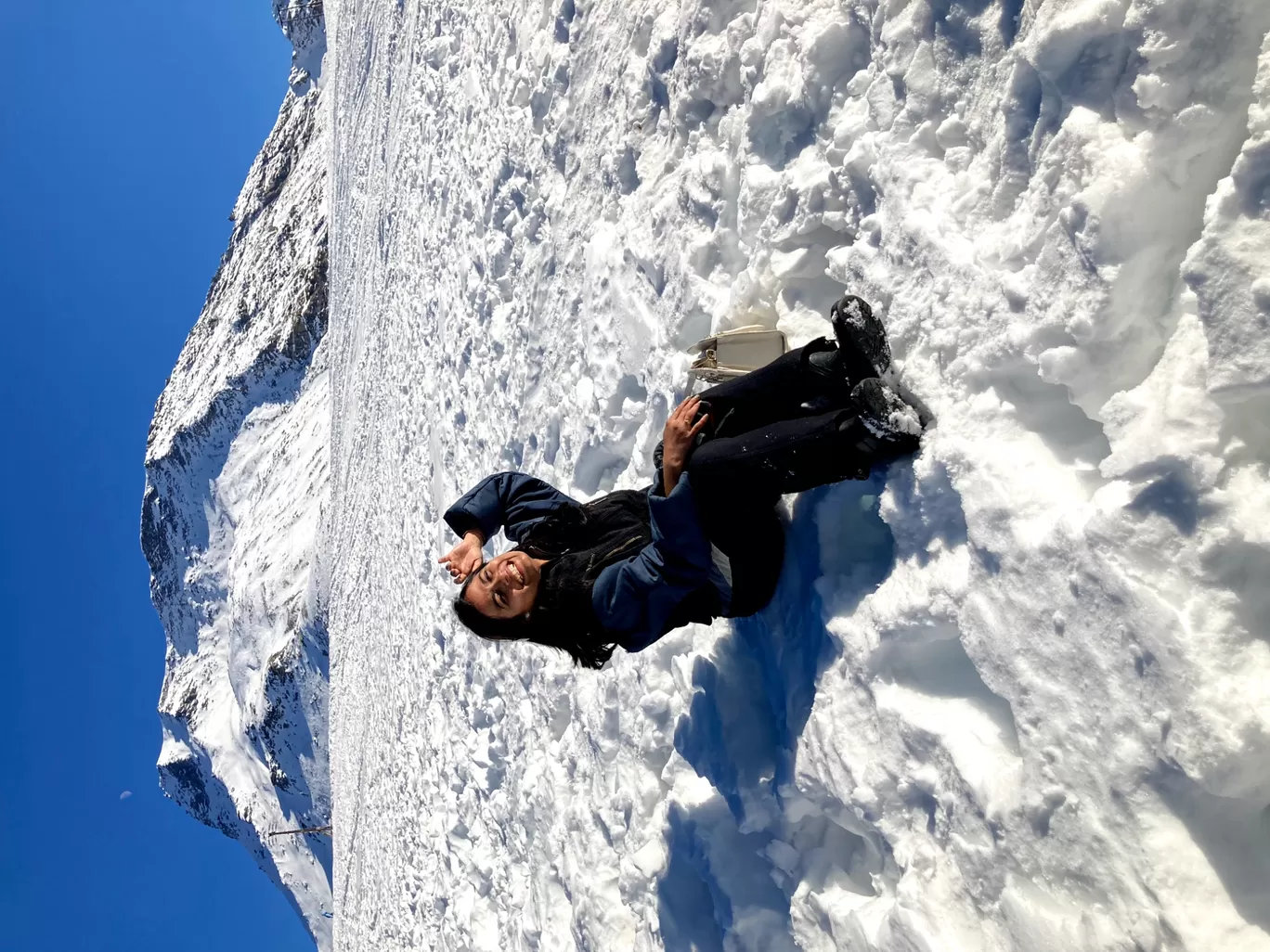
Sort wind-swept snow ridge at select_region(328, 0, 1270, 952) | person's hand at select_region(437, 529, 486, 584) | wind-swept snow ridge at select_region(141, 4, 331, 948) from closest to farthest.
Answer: wind-swept snow ridge at select_region(328, 0, 1270, 952) < person's hand at select_region(437, 529, 486, 584) < wind-swept snow ridge at select_region(141, 4, 331, 948)

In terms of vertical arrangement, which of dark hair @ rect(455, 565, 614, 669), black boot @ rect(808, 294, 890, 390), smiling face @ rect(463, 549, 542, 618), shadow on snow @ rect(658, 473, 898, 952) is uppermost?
black boot @ rect(808, 294, 890, 390)

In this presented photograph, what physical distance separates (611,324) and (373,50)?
6.81 m

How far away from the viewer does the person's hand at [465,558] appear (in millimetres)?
2674

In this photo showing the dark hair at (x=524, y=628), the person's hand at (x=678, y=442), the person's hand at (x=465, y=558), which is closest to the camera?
the person's hand at (x=678, y=442)

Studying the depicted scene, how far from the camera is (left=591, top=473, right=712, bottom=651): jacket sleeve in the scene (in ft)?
6.95

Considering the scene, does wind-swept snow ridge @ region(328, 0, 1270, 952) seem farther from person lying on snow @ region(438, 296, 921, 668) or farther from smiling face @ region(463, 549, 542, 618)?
smiling face @ region(463, 549, 542, 618)

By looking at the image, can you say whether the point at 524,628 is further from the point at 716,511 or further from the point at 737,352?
the point at 737,352

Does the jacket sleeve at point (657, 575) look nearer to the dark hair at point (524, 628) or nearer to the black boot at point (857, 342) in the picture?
the dark hair at point (524, 628)

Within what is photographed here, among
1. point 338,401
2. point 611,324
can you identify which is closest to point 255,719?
point 338,401

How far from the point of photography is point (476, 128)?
225 inches

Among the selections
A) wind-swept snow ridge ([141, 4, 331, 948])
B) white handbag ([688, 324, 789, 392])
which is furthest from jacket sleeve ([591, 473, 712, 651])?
wind-swept snow ridge ([141, 4, 331, 948])

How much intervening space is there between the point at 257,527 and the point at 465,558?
17.0 m

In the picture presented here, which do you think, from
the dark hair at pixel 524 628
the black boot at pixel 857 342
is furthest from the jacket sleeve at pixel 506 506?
the black boot at pixel 857 342

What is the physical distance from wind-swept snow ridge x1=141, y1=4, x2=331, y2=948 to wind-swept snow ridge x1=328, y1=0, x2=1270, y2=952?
382 inches
